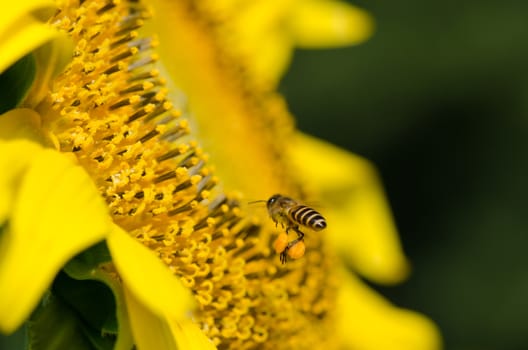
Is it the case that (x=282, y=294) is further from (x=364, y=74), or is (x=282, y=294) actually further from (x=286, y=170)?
(x=364, y=74)

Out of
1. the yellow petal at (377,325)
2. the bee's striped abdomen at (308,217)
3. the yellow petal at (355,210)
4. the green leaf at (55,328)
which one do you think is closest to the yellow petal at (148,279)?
the green leaf at (55,328)

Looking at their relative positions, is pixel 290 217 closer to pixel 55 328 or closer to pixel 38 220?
pixel 55 328

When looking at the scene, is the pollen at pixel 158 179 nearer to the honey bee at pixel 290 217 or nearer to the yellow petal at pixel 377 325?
the honey bee at pixel 290 217

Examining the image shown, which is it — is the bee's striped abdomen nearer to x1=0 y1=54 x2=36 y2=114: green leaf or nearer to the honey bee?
the honey bee

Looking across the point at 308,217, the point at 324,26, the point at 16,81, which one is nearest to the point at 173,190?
the point at 308,217

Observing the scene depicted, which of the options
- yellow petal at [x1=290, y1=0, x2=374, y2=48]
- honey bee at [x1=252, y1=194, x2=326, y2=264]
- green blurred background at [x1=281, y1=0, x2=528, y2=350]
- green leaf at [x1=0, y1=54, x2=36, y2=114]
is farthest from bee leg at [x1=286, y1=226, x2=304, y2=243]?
green blurred background at [x1=281, y1=0, x2=528, y2=350]

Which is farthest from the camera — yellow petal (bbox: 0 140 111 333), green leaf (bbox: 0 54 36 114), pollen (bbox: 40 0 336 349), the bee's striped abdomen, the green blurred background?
the green blurred background
